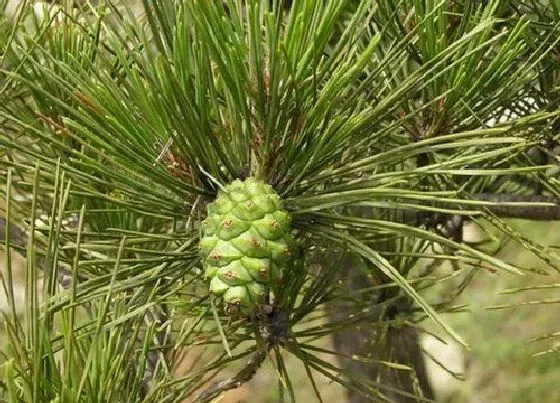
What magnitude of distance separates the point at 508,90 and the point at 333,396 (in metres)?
1.44

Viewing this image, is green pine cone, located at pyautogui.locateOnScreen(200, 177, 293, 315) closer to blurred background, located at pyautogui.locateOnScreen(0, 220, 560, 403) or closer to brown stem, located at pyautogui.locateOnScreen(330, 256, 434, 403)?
brown stem, located at pyautogui.locateOnScreen(330, 256, 434, 403)

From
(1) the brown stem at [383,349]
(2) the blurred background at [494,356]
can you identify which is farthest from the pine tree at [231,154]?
(2) the blurred background at [494,356]

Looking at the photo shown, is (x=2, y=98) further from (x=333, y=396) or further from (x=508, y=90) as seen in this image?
(x=333, y=396)

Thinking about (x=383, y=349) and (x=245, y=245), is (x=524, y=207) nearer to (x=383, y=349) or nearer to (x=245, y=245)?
(x=383, y=349)

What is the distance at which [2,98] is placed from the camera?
50cm

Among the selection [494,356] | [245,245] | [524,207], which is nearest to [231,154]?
[245,245]

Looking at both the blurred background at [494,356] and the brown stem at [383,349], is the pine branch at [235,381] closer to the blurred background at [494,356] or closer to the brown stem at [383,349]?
the brown stem at [383,349]

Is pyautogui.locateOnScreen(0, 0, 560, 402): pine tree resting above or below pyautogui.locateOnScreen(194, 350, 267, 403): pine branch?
above

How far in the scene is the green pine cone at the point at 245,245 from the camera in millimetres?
386

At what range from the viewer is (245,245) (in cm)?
38

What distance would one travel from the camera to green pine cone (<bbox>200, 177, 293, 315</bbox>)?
1.27 feet

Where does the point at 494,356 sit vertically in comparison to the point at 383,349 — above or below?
below

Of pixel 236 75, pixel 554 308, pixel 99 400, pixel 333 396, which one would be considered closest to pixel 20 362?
pixel 99 400

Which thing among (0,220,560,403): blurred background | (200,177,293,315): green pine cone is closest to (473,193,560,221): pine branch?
(200,177,293,315): green pine cone
